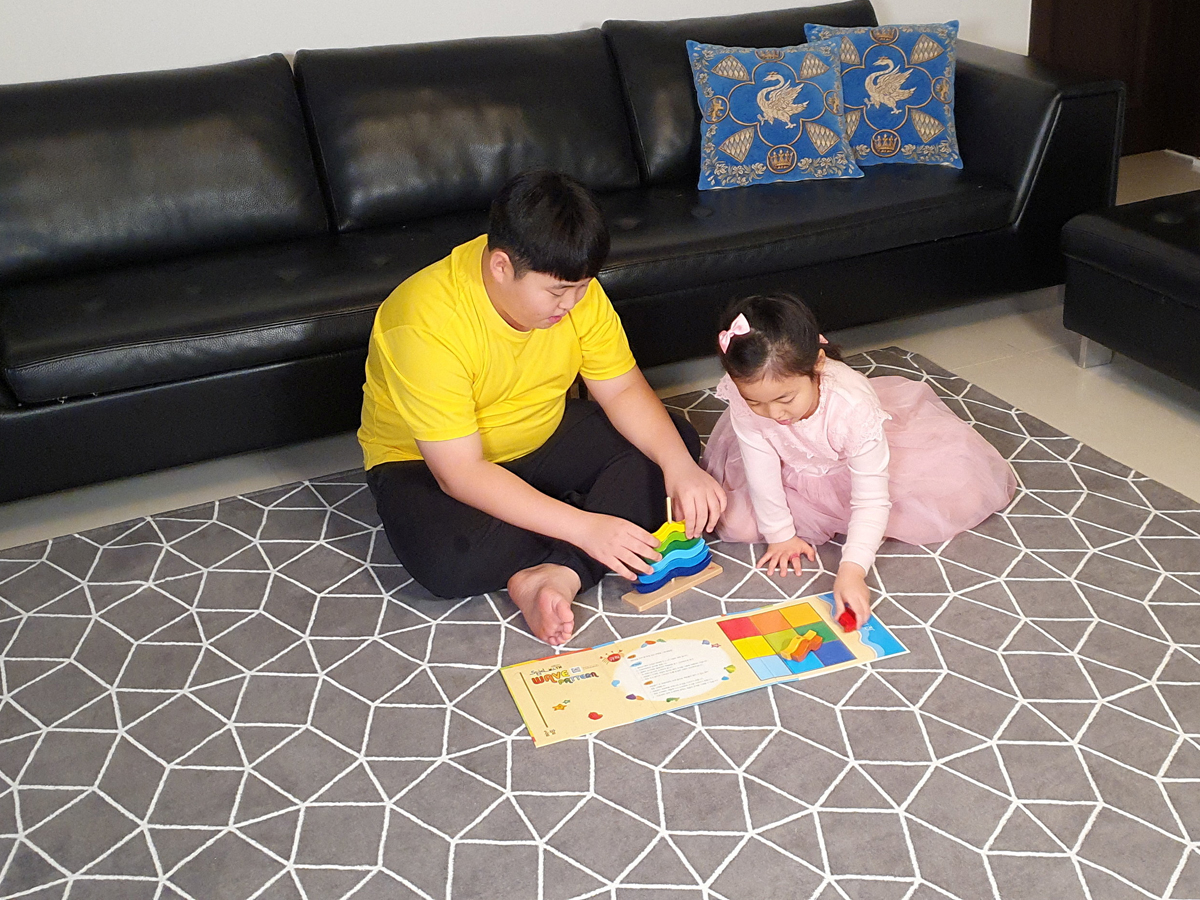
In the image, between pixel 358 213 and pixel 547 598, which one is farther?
pixel 358 213

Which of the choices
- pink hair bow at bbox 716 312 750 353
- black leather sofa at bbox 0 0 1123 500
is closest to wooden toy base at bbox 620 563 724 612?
pink hair bow at bbox 716 312 750 353

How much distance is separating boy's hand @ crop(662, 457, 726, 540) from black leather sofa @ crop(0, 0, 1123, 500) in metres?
0.60

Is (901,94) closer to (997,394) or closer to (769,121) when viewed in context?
(769,121)

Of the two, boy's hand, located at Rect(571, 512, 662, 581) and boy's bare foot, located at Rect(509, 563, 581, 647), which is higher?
boy's hand, located at Rect(571, 512, 662, 581)

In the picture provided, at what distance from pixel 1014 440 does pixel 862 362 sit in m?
0.48

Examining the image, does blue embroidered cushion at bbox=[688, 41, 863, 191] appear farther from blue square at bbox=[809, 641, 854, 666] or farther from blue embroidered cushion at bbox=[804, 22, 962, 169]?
blue square at bbox=[809, 641, 854, 666]

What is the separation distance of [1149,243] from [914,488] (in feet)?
2.73

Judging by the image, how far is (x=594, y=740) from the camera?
1738mm

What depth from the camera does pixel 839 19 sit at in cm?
327

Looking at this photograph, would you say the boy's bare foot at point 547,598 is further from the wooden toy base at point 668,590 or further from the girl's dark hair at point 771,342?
the girl's dark hair at point 771,342

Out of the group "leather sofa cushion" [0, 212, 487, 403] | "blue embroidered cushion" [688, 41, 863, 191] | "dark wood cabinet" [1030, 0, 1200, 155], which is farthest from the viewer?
"dark wood cabinet" [1030, 0, 1200, 155]

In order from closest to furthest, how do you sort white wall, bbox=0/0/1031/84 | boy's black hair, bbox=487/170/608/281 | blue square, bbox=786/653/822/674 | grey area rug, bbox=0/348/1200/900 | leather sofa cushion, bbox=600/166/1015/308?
grey area rug, bbox=0/348/1200/900 < boy's black hair, bbox=487/170/608/281 < blue square, bbox=786/653/822/674 < leather sofa cushion, bbox=600/166/1015/308 < white wall, bbox=0/0/1031/84

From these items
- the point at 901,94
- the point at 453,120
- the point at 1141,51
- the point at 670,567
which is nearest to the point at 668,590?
the point at 670,567

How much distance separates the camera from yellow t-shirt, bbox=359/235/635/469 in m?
1.93
